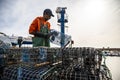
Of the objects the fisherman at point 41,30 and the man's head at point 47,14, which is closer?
the fisherman at point 41,30

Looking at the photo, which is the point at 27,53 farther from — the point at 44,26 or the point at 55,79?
the point at 44,26

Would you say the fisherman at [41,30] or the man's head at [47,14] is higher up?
the man's head at [47,14]

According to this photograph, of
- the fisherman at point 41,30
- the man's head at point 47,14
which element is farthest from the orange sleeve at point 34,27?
the man's head at point 47,14

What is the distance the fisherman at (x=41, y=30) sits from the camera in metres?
4.59

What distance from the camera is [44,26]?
16.0 feet

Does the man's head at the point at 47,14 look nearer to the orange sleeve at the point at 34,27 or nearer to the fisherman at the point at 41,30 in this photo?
the fisherman at the point at 41,30

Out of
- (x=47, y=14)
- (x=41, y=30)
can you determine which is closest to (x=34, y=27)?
(x=41, y=30)

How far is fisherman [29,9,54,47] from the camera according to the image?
4586mm

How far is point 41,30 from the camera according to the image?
485cm

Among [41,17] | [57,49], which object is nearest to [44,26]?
[41,17]

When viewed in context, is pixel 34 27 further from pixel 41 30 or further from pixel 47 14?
pixel 47 14

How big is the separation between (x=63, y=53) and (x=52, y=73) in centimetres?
39

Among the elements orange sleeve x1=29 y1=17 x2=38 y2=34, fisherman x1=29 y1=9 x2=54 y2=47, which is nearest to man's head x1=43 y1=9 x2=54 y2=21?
fisherman x1=29 y1=9 x2=54 y2=47

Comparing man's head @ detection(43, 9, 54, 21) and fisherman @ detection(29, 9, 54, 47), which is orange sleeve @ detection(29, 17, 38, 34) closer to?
fisherman @ detection(29, 9, 54, 47)
